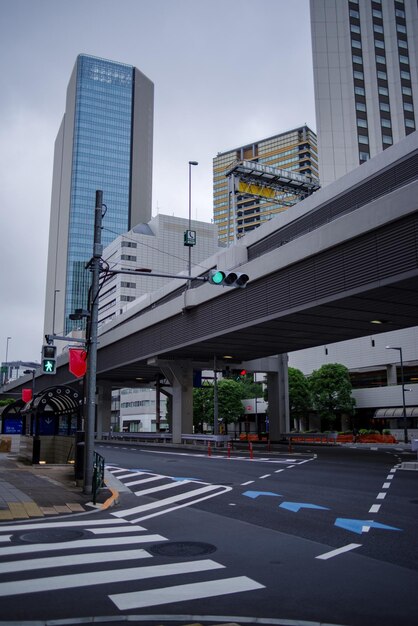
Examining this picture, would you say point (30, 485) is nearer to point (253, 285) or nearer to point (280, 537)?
point (280, 537)

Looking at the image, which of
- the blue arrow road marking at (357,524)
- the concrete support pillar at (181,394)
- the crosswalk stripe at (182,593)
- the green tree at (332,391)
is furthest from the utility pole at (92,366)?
the green tree at (332,391)

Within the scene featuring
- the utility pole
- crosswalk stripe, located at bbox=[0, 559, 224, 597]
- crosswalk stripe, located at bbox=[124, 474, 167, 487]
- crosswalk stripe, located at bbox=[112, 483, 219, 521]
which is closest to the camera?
crosswalk stripe, located at bbox=[0, 559, 224, 597]

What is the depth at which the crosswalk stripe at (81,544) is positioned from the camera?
9.02 m

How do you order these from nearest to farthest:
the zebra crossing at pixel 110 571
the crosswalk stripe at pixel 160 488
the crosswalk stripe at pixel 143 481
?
the zebra crossing at pixel 110 571 < the crosswalk stripe at pixel 160 488 < the crosswalk stripe at pixel 143 481

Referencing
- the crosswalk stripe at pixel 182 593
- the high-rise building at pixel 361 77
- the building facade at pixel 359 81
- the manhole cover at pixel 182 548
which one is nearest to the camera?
the crosswalk stripe at pixel 182 593

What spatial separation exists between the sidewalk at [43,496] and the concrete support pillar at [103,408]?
53981 millimetres

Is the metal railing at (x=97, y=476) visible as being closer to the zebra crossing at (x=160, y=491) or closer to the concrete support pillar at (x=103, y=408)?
the zebra crossing at (x=160, y=491)

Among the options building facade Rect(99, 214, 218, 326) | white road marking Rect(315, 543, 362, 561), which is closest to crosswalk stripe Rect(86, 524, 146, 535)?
white road marking Rect(315, 543, 362, 561)

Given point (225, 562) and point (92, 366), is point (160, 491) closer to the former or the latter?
point (92, 366)

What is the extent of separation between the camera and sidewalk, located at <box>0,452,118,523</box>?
43.3 ft

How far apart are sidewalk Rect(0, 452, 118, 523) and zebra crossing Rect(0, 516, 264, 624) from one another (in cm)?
259

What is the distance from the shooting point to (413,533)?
1060 cm

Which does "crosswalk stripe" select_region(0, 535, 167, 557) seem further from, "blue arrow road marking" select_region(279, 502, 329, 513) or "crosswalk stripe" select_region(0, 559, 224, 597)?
"blue arrow road marking" select_region(279, 502, 329, 513)

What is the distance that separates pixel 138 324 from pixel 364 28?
80000mm
